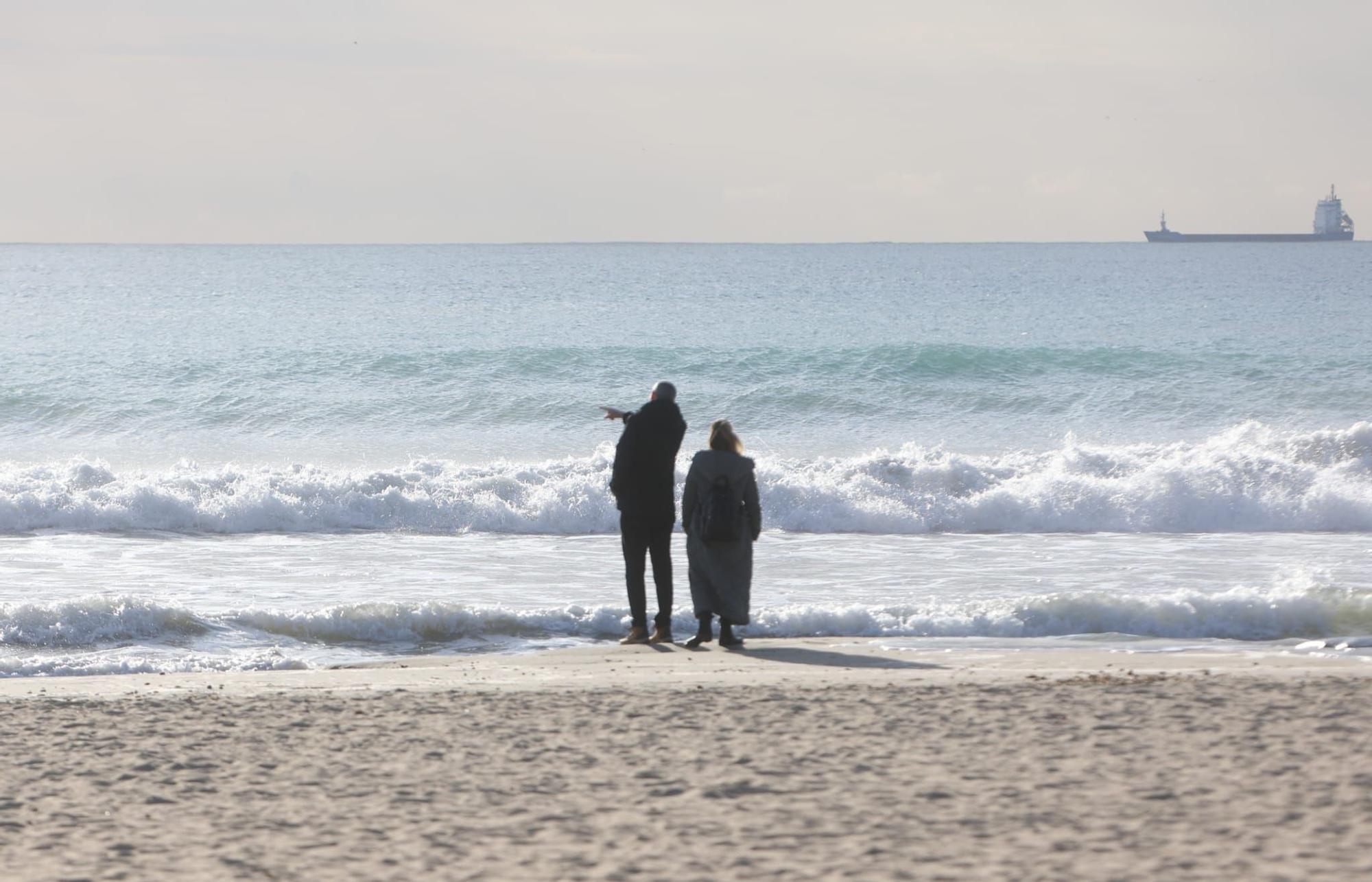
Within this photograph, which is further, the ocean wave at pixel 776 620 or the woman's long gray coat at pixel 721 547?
the ocean wave at pixel 776 620

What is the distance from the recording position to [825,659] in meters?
8.56

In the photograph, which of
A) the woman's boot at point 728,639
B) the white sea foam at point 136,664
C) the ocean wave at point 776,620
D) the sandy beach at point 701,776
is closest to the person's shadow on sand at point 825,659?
the woman's boot at point 728,639

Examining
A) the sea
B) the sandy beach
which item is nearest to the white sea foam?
the sea

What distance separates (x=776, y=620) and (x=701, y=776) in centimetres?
471

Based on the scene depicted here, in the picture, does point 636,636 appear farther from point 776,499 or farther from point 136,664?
point 776,499

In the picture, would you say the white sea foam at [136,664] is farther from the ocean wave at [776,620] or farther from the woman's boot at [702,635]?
the woman's boot at [702,635]

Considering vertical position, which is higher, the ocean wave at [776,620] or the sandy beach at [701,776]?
the ocean wave at [776,620]

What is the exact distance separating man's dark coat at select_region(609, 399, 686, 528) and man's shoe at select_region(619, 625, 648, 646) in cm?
70

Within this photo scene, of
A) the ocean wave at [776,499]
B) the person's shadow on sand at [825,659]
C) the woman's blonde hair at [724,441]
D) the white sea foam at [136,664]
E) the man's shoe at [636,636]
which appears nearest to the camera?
the person's shadow on sand at [825,659]

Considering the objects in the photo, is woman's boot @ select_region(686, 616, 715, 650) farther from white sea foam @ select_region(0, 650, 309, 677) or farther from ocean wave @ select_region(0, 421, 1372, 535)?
ocean wave @ select_region(0, 421, 1372, 535)

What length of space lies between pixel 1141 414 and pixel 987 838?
22685 millimetres

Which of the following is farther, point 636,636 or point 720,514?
point 636,636

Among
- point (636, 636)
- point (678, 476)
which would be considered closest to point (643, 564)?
point (636, 636)

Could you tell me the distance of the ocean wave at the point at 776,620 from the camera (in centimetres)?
970
